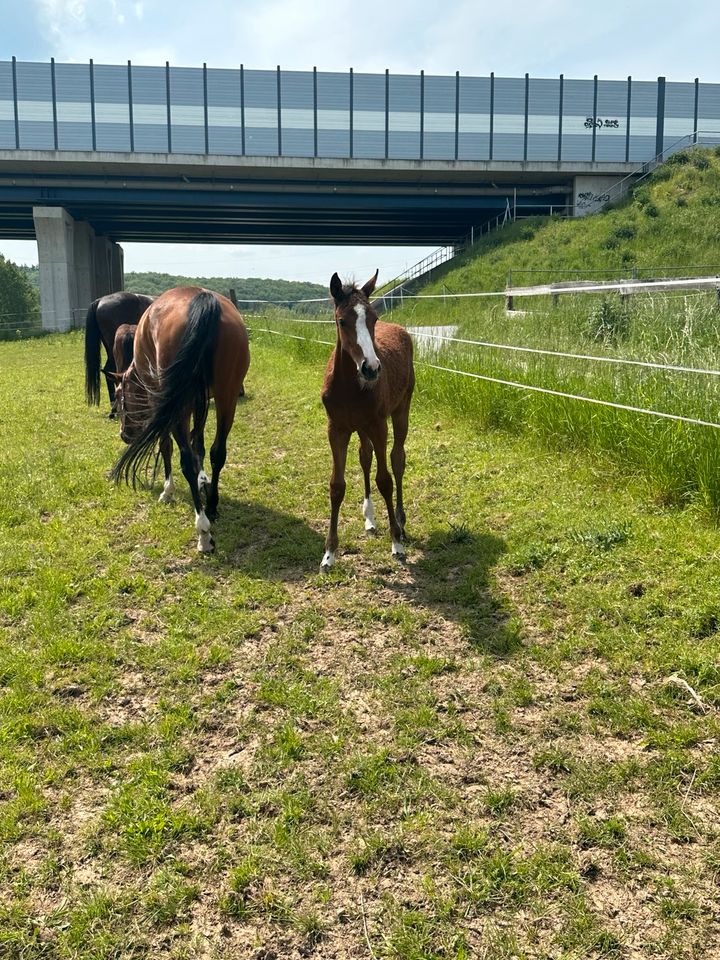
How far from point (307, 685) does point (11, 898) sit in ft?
5.27

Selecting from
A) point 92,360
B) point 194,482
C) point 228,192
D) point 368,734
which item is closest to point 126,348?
point 92,360

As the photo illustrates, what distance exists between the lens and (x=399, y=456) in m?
5.75

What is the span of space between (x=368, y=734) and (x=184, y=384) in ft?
11.3

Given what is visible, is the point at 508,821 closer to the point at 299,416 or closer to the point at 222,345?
the point at 222,345

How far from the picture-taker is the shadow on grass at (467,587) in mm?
4062

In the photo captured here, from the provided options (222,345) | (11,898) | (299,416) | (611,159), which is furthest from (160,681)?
(611,159)

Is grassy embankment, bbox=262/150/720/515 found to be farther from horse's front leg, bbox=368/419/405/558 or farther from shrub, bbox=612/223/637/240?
shrub, bbox=612/223/637/240

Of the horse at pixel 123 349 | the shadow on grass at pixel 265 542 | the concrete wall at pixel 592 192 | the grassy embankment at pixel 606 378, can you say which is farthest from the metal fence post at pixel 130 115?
the shadow on grass at pixel 265 542

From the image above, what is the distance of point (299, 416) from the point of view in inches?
402

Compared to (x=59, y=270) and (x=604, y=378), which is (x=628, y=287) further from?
(x=59, y=270)

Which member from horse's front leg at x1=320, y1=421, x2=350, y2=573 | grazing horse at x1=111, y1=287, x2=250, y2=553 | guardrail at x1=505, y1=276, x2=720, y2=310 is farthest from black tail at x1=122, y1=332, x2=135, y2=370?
guardrail at x1=505, y1=276, x2=720, y2=310

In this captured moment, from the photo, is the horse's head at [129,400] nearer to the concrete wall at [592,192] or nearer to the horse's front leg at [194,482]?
the horse's front leg at [194,482]

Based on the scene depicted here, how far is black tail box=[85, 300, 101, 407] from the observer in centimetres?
Result: 1030

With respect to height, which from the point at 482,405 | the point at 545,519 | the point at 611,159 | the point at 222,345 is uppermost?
the point at 611,159
